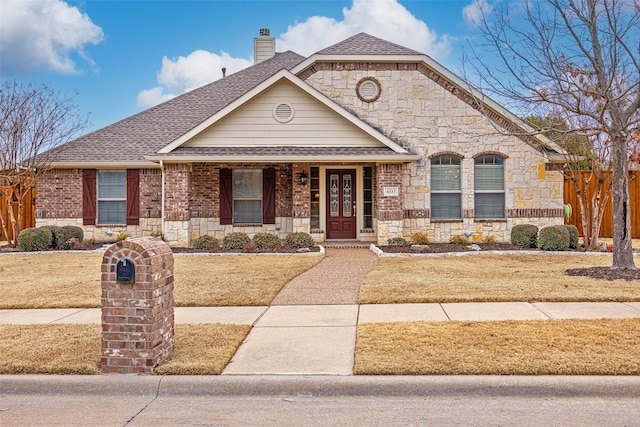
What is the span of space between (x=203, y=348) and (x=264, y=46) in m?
19.8

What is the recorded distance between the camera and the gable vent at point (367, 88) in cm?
1722

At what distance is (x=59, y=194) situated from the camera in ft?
58.5

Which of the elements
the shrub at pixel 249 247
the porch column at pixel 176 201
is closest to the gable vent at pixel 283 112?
the porch column at pixel 176 201

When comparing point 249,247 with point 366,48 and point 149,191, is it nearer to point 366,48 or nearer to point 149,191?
point 149,191

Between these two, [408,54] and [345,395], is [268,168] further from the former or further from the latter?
[345,395]

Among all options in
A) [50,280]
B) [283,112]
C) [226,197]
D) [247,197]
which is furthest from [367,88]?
[50,280]

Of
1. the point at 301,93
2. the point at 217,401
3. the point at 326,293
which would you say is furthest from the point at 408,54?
the point at 217,401

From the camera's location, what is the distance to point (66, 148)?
1798 centimetres

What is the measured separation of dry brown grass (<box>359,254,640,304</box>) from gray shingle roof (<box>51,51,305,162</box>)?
27.6 feet

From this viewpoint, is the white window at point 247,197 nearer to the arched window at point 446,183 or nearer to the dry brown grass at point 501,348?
the arched window at point 446,183

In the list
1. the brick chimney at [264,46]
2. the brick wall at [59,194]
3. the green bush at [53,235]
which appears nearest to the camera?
the green bush at [53,235]

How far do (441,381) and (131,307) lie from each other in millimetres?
2930

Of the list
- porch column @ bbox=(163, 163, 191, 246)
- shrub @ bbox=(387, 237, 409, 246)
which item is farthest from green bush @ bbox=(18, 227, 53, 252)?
shrub @ bbox=(387, 237, 409, 246)

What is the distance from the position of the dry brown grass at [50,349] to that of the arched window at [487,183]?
13.1 metres
